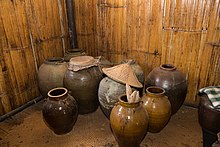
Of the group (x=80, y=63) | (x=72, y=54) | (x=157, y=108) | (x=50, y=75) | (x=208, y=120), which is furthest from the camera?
(x=72, y=54)

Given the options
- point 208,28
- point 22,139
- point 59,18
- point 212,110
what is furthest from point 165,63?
point 22,139

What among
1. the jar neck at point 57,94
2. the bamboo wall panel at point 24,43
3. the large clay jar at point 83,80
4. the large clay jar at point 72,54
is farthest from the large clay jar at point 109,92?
the bamboo wall panel at point 24,43

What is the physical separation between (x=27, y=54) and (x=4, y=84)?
0.61 m

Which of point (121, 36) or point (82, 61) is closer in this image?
point (82, 61)

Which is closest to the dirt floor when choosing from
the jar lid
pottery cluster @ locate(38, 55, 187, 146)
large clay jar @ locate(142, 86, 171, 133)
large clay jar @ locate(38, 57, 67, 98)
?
pottery cluster @ locate(38, 55, 187, 146)

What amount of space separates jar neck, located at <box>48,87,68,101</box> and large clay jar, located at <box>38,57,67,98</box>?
20.1 inches

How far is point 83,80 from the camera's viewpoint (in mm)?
2734

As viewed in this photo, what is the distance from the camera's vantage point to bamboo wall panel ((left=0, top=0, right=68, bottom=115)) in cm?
275

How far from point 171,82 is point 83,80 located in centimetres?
130

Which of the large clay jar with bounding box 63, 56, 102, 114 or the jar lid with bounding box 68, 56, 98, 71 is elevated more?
the jar lid with bounding box 68, 56, 98, 71

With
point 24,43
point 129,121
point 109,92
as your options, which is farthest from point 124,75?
point 24,43

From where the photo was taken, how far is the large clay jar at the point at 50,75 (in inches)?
118

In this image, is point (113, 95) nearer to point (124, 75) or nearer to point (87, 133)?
point (124, 75)

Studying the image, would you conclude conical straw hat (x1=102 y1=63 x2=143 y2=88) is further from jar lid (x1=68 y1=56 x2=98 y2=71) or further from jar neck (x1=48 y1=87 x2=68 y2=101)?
jar neck (x1=48 y1=87 x2=68 y2=101)
